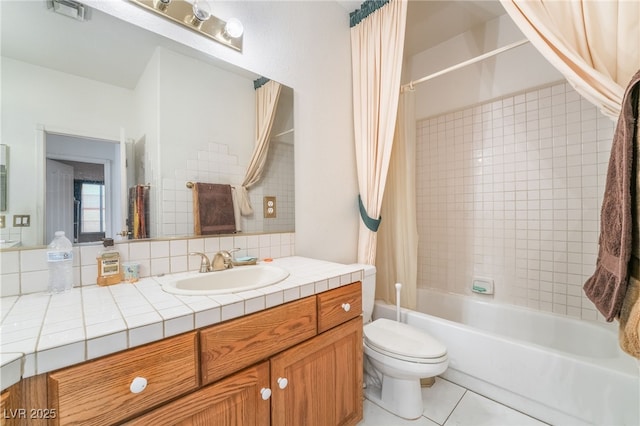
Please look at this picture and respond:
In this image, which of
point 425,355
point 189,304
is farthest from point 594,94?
point 189,304

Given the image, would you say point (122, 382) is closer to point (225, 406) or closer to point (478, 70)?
point (225, 406)

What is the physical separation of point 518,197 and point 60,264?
8.89 feet

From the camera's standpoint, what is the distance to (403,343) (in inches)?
54.0

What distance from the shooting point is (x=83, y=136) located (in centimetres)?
95

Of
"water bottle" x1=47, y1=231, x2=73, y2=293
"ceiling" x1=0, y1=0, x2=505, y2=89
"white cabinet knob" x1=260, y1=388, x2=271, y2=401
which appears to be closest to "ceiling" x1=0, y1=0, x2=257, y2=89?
"ceiling" x1=0, y1=0, x2=505, y2=89

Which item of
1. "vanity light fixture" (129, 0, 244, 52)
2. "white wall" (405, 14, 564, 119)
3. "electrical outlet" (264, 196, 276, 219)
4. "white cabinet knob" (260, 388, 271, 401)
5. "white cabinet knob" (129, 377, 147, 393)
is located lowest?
"white cabinet knob" (260, 388, 271, 401)

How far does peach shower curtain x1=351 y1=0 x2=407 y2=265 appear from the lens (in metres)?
1.69

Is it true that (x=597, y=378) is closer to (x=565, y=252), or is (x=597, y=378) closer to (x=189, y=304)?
(x=565, y=252)

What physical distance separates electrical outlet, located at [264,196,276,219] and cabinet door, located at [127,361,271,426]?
0.81 meters

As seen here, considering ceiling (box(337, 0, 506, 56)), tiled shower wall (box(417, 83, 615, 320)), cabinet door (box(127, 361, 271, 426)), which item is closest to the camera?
cabinet door (box(127, 361, 271, 426))

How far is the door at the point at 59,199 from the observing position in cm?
89

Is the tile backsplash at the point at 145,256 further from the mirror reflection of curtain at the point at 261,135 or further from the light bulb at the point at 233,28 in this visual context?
the light bulb at the point at 233,28

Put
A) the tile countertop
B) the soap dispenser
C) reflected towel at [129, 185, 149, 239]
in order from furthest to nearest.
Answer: reflected towel at [129, 185, 149, 239] < the soap dispenser < the tile countertop

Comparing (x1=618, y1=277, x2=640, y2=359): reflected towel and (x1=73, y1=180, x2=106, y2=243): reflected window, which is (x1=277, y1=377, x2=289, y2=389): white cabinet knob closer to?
(x1=73, y1=180, x2=106, y2=243): reflected window
